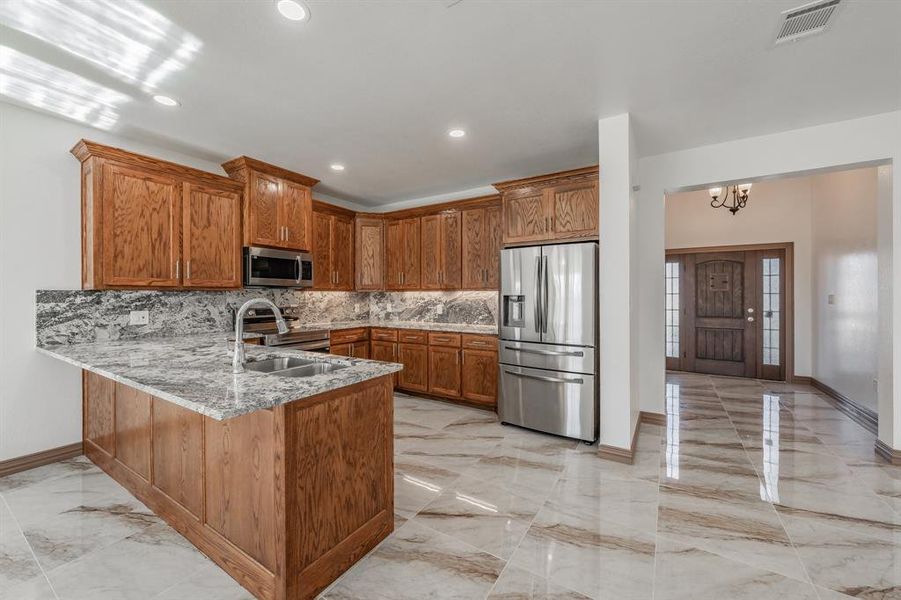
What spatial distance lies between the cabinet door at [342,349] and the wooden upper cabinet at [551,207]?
95.8 inches

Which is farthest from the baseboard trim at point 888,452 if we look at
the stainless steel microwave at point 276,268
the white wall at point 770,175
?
the stainless steel microwave at point 276,268

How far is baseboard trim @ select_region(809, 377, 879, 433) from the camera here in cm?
389

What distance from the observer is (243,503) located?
1.77 metres

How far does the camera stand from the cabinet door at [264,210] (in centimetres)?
398

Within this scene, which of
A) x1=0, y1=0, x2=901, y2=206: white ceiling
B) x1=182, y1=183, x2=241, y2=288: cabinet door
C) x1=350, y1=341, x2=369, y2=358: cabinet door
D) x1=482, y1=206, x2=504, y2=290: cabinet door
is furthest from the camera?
x1=350, y1=341, x2=369, y2=358: cabinet door

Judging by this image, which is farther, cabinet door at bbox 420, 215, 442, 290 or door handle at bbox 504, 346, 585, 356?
cabinet door at bbox 420, 215, 442, 290

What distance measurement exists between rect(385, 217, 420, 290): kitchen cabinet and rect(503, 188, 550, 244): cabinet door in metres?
1.64

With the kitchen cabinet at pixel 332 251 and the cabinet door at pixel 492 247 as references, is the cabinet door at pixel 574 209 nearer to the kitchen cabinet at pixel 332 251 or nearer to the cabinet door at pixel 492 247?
the cabinet door at pixel 492 247

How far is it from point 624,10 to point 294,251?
12.3 ft

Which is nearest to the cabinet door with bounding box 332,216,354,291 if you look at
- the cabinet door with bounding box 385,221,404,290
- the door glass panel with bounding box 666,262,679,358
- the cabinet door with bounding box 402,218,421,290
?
the cabinet door with bounding box 385,221,404,290

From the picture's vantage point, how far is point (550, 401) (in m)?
3.66

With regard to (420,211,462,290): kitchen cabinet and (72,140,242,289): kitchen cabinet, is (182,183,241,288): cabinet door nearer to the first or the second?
(72,140,242,289): kitchen cabinet

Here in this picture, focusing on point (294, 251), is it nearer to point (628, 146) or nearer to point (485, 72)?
point (485, 72)

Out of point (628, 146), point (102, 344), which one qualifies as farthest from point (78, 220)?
point (628, 146)
